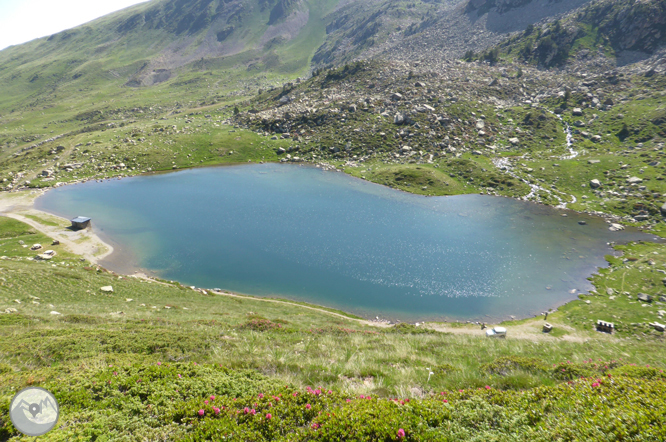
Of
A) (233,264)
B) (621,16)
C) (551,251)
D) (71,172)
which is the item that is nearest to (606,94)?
(621,16)

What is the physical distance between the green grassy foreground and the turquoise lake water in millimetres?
14920

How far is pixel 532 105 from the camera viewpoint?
12038 cm

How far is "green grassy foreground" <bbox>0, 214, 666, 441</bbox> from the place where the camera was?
360 inches

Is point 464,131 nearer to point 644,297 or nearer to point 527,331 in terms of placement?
point 644,297

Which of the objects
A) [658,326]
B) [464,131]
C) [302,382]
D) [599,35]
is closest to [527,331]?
[658,326]

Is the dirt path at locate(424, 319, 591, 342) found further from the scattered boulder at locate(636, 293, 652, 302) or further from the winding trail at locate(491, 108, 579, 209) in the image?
the winding trail at locate(491, 108, 579, 209)

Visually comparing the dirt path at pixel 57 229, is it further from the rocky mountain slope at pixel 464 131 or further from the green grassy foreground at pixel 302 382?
the green grassy foreground at pixel 302 382

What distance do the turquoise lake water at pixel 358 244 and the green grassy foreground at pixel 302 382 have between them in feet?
49.0

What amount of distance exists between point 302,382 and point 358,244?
41996 millimetres

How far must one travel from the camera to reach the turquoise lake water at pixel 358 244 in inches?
1697

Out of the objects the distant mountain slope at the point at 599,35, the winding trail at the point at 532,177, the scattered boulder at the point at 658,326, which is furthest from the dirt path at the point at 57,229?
the distant mountain slope at the point at 599,35

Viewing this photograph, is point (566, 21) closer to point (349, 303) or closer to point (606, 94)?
point (606, 94)

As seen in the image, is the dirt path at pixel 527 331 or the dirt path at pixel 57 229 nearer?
the dirt path at pixel 527 331

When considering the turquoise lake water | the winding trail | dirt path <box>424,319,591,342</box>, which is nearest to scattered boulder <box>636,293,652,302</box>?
the turquoise lake water
